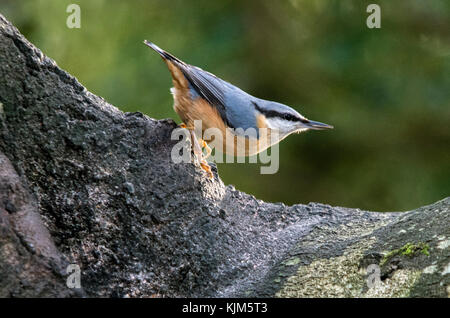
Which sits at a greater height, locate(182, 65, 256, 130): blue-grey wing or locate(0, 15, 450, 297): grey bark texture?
locate(182, 65, 256, 130): blue-grey wing

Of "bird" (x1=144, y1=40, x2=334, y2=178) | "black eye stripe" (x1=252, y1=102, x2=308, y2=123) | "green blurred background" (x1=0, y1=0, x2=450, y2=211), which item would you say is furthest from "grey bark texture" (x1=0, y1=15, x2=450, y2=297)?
"green blurred background" (x1=0, y1=0, x2=450, y2=211)

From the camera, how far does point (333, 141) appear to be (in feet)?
17.4

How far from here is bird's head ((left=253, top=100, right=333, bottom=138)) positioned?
12.3ft

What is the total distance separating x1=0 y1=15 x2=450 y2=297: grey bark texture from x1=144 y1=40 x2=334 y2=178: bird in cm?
56

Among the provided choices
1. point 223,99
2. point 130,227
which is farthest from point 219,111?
point 130,227

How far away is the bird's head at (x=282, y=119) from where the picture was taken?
3750 mm

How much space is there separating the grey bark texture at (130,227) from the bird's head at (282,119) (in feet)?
2.98

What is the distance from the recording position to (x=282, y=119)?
3803mm

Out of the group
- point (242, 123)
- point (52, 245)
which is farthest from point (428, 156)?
point (52, 245)

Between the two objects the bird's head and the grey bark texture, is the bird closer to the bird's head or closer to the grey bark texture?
the bird's head

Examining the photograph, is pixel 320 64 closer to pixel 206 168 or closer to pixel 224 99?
pixel 224 99
